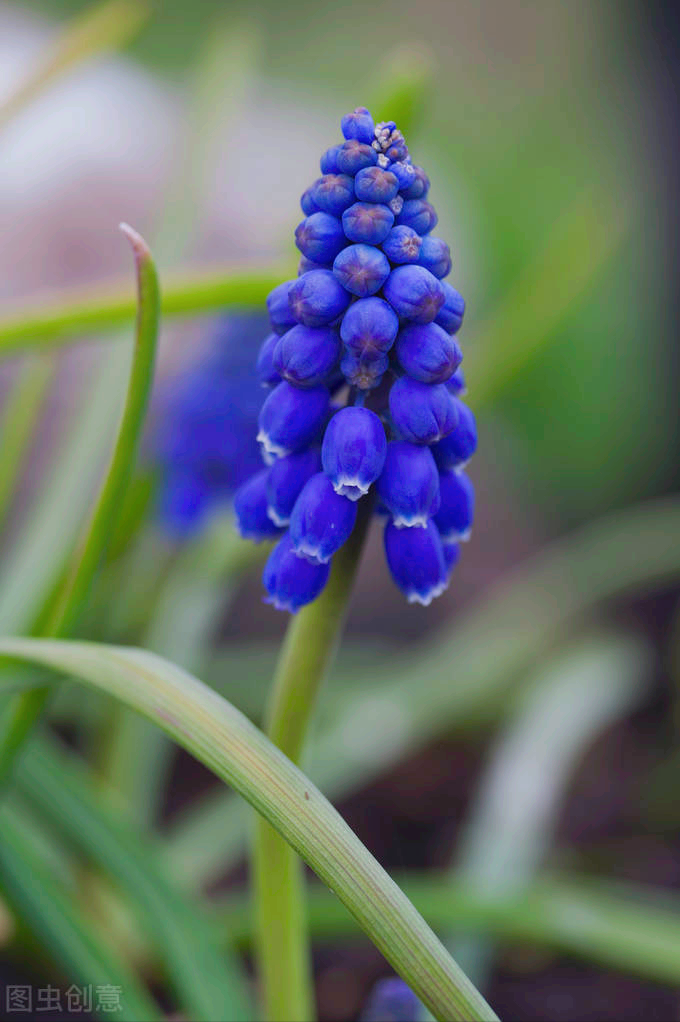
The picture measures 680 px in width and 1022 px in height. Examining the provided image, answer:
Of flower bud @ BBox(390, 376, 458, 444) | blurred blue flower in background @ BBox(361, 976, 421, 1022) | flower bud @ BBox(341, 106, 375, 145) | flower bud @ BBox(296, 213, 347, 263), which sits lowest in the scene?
blurred blue flower in background @ BBox(361, 976, 421, 1022)

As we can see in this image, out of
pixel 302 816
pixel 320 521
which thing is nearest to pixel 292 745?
pixel 302 816

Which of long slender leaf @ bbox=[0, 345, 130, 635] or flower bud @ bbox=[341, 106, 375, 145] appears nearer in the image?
flower bud @ bbox=[341, 106, 375, 145]

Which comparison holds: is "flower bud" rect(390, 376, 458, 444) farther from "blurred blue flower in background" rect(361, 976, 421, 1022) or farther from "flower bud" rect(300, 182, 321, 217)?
"blurred blue flower in background" rect(361, 976, 421, 1022)

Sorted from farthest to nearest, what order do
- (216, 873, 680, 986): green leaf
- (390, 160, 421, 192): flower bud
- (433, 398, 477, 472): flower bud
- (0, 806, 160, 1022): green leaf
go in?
1. (216, 873, 680, 986): green leaf
2. (0, 806, 160, 1022): green leaf
3. (433, 398, 477, 472): flower bud
4. (390, 160, 421, 192): flower bud

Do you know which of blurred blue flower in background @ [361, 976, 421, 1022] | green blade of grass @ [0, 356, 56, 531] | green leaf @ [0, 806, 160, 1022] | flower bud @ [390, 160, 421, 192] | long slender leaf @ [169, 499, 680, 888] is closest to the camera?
flower bud @ [390, 160, 421, 192]

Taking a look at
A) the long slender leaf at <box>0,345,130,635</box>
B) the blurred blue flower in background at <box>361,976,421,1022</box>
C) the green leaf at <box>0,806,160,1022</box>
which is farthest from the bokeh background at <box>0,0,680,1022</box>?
the green leaf at <box>0,806,160,1022</box>

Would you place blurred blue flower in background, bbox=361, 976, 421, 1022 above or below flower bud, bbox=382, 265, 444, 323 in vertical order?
below

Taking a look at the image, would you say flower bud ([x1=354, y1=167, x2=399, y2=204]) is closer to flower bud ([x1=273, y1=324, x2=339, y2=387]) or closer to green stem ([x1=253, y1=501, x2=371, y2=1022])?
flower bud ([x1=273, y1=324, x2=339, y2=387])
